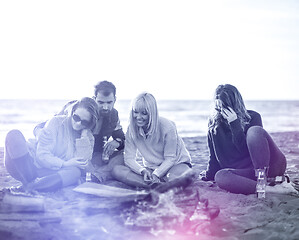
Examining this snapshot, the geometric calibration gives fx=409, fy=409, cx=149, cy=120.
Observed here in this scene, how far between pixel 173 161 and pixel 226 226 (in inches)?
43.2

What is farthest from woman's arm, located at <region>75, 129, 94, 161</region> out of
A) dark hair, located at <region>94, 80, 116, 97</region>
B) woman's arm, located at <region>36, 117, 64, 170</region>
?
dark hair, located at <region>94, 80, 116, 97</region>

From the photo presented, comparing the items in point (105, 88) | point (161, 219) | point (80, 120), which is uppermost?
point (105, 88)

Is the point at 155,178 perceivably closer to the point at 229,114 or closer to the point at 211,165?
the point at 211,165

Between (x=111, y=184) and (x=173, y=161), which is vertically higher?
(x=173, y=161)

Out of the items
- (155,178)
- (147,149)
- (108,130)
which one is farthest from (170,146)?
(108,130)

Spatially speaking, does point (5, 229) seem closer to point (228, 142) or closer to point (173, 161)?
point (173, 161)

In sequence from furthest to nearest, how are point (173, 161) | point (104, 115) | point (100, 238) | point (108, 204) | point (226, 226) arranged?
point (104, 115), point (173, 161), point (108, 204), point (226, 226), point (100, 238)

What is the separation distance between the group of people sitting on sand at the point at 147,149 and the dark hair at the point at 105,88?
0.29 meters

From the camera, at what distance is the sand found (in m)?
2.94

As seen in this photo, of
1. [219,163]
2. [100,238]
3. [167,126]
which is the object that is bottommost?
[100,238]

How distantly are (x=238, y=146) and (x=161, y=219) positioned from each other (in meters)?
1.41

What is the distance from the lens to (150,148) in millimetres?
4176

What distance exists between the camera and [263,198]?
12.5 feet

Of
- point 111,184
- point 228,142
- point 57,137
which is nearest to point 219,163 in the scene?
point 228,142
